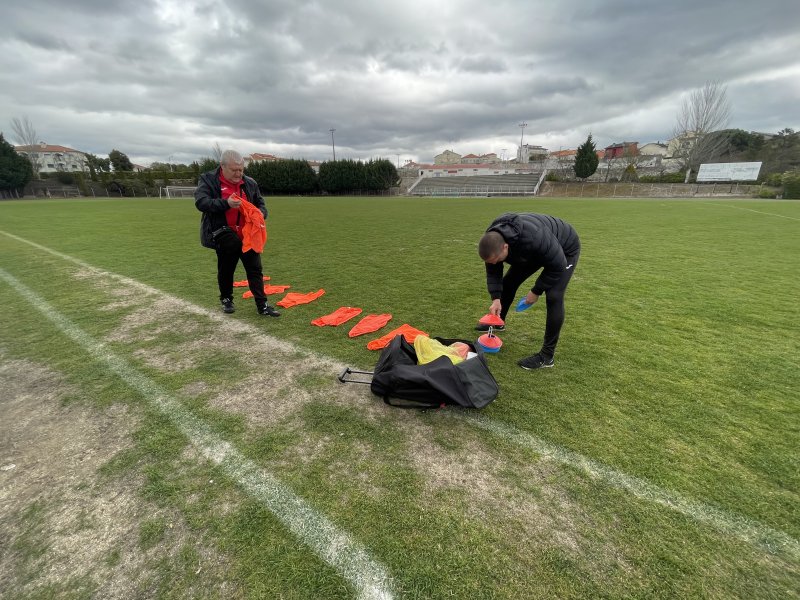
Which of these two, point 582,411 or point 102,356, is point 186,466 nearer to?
point 102,356

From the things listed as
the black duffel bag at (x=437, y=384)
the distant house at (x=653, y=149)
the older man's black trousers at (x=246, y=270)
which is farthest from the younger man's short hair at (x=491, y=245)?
the distant house at (x=653, y=149)

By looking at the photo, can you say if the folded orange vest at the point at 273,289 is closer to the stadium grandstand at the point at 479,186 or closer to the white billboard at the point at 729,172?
the stadium grandstand at the point at 479,186

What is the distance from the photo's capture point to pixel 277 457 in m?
2.21

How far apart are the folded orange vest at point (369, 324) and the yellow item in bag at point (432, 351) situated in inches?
44.4

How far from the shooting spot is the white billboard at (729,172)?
40344 mm

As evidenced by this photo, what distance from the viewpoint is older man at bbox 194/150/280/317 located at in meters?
4.04

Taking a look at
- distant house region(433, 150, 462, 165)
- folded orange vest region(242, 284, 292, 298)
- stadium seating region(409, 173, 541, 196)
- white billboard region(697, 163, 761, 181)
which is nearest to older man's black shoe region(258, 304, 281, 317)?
folded orange vest region(242, 284, 292, 298)

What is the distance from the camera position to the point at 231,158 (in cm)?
401

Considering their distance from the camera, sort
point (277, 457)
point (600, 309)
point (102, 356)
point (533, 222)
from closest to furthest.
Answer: point (277, 457) → point (533, 222) → point (102, 356) → point (600, 309)

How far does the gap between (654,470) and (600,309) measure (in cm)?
303

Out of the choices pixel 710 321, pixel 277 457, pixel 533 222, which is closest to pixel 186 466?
pixel 277 457

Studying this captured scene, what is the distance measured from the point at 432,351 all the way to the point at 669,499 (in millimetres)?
1679

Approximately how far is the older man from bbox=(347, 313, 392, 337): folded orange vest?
1.21m

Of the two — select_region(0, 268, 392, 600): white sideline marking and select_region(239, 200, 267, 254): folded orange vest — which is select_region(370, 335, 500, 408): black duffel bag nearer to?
select_region(0, 268, 392, 600): white sideline marking
